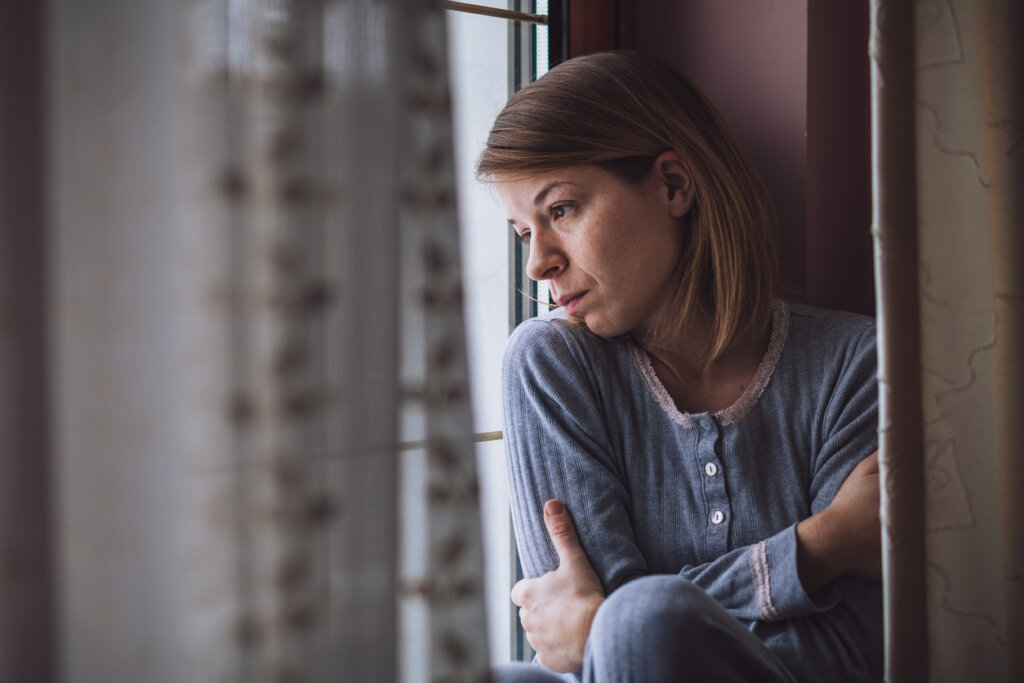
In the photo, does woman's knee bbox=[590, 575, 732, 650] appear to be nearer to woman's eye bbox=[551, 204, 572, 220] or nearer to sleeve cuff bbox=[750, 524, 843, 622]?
sleeve cuff bbox=[750, 524, 843, 622]

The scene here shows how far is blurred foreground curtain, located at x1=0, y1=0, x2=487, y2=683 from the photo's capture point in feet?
1.73

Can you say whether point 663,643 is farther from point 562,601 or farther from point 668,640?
point 562,601

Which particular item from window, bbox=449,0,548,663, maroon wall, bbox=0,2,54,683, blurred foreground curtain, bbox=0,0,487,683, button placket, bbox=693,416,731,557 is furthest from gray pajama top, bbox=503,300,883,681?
maroon wall, bbox=0,2,54,683

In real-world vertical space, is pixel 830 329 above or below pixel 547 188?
below

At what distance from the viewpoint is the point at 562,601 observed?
3.46 feet

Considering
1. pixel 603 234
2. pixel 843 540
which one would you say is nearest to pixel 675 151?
pixel 603 234

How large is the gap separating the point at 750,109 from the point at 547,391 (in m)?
0.67

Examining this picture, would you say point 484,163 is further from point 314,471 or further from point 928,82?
point 314,471

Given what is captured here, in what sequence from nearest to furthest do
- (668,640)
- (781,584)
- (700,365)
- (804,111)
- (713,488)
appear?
(668,640), (781,584), (713,488), (700,365), (804,111)

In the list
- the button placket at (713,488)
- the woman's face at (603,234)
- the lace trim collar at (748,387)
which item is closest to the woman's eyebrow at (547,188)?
the woman's face at (603,234)

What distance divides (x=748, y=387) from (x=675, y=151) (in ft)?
1.19

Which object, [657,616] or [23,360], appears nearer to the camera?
[23,360]

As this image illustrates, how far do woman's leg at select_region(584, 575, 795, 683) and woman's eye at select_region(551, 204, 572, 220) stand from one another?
0.52 m

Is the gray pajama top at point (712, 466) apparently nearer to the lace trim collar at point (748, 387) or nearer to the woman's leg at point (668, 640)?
the lace trim collar at point (748, 387)
